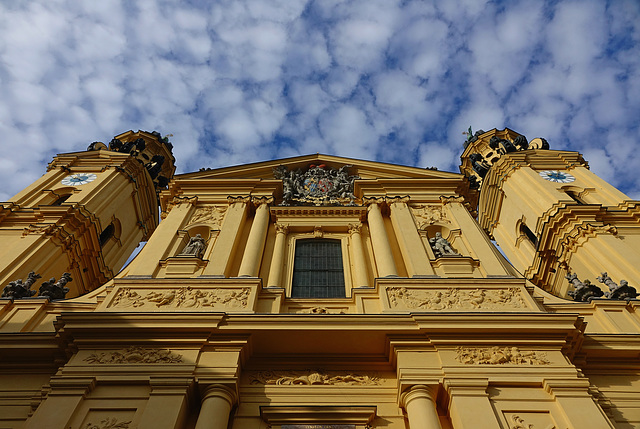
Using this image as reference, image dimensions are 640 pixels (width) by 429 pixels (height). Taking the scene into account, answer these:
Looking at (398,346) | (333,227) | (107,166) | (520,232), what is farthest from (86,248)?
(520,232)

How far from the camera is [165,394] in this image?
26.9 ft

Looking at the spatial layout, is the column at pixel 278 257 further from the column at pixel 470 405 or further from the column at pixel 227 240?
the column at pixel 470 405

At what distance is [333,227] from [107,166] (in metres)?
12.9

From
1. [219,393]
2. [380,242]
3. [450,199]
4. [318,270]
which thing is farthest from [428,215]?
[219,393]

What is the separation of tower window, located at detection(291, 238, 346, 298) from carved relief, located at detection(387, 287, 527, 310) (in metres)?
1.89

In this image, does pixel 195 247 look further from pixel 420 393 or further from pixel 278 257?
pixel 420 393

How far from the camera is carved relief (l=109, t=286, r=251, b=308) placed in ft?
33.6

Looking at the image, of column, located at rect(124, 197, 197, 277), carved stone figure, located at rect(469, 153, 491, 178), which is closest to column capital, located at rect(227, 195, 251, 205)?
column, located at rect(124, 197, 197, 277)

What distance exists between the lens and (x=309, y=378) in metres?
9.09

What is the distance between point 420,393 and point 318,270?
5056 millimetres

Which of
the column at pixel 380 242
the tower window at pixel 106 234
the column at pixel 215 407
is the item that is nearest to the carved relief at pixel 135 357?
the column at pixel 215 407

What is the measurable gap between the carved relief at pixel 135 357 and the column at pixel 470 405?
4568 millimetres

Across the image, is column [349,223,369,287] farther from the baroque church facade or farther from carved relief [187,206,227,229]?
carved relief [187,206,227,229]

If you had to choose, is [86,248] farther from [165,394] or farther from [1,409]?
[165,394]
